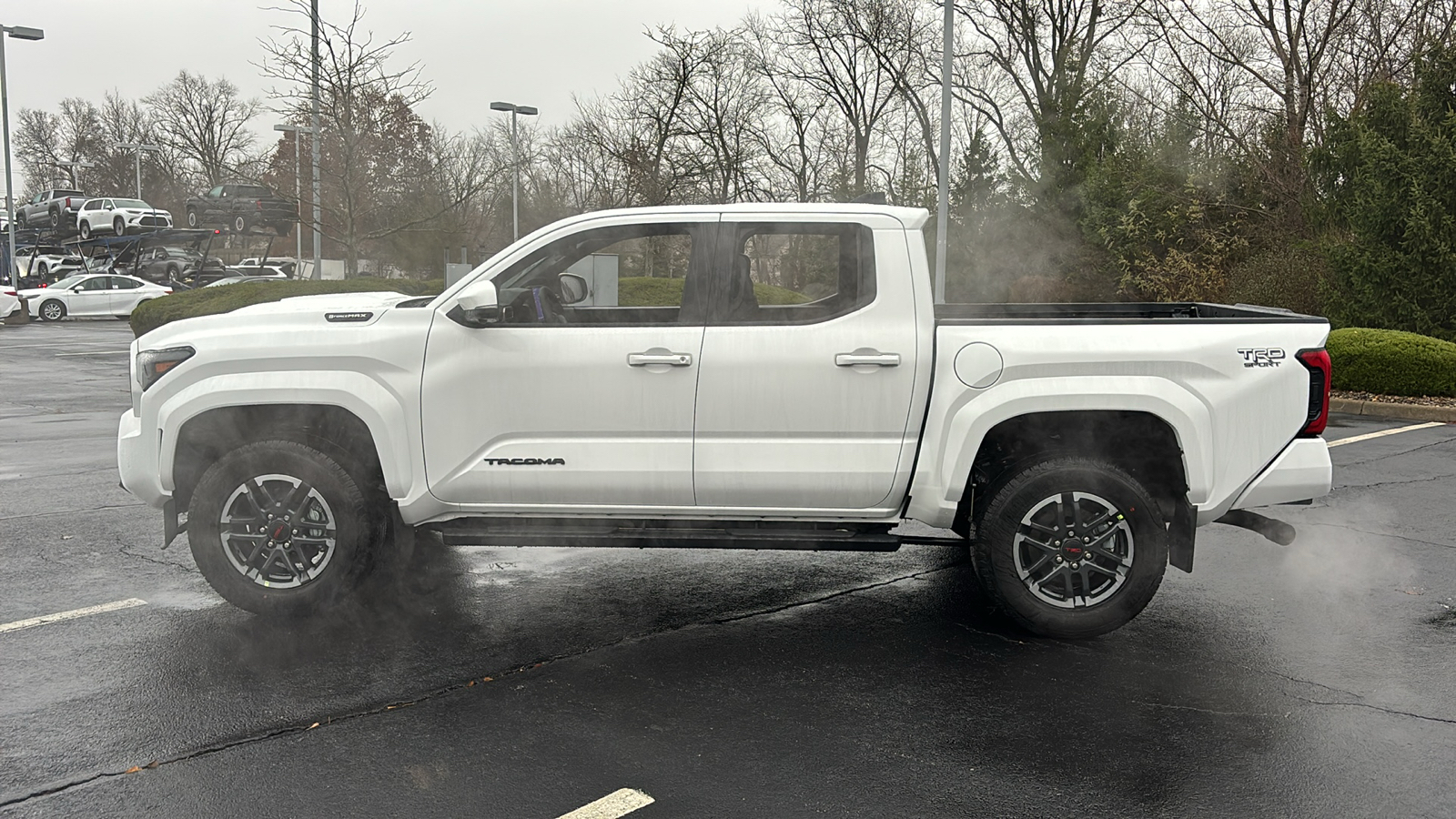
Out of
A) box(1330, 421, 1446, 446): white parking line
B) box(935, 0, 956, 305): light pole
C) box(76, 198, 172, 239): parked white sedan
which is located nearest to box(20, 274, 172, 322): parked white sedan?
box(76, 198, 172, 239): parked white sedan

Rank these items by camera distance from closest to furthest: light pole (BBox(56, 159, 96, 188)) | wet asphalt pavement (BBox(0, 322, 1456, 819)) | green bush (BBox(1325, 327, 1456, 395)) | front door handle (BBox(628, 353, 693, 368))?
wet asphalt pavement (BBox(0, 322, 1456, 819))
front door handle (BBox(628, 353, 693, 368))
green bush (BBox(1325, 327, 1456, 395))
light pole (BBox(56, 159, 96, 188))

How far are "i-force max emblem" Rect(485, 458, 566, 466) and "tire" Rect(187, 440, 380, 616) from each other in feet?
2.10

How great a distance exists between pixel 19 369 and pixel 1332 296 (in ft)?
69.3

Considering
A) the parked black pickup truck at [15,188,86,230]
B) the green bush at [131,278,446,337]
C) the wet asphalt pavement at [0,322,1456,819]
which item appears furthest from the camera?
the parked black pickup truck at [15,188,86,230]

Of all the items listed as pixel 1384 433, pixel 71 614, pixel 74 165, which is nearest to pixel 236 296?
pixel 71 614

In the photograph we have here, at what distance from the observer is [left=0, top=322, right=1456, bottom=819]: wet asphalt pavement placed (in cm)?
375

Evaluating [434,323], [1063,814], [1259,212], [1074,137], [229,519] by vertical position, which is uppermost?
[1074,137]

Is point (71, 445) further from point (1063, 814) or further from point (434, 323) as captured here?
point (1063, 814)

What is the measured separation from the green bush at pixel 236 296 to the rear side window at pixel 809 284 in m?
16.4

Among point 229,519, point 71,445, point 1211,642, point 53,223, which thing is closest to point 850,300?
point 1211,642

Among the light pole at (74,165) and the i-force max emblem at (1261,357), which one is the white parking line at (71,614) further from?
the light pole at (74,165)

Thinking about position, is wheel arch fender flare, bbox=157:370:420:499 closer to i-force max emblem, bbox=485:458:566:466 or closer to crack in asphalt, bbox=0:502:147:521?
i-force max emblem, bbox=485:458:566:466

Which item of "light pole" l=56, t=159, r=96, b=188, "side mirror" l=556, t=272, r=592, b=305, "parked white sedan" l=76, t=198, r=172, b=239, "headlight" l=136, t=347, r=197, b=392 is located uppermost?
"light pole" l=56, t=159, r=96, b=188

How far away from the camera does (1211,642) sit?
17.4 feet
